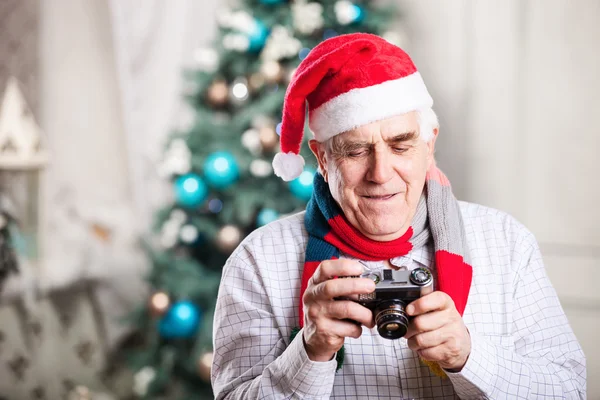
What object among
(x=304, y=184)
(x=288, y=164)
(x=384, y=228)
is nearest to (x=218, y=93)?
(x=304, y=184)

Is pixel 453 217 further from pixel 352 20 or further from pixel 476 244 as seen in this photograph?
pixel 352 20

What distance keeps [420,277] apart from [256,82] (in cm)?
183

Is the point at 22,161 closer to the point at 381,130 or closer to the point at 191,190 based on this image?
the point at 191,190

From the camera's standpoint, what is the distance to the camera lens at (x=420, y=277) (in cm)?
123

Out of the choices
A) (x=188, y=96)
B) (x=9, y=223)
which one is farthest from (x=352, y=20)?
(x=9, y=223)

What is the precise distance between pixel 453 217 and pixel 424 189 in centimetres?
10

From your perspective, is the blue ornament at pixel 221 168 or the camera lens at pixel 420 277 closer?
the camera lens at pixel 420 277

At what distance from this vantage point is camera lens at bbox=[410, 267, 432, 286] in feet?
4.04

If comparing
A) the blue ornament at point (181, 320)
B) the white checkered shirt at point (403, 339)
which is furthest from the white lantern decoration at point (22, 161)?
the white checkered shirt at point (403, 339)

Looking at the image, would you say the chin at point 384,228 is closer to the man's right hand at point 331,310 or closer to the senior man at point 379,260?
the senior man at point 379,260

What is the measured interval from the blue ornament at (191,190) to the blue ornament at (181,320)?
0.48m

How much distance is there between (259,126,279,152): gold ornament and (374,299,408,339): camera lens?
1.67 meters

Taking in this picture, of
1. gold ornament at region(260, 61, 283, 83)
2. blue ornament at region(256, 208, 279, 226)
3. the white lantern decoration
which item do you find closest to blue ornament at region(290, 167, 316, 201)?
blue ornament at region(256, 208, 279, 226)

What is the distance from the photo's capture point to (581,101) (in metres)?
2.65
